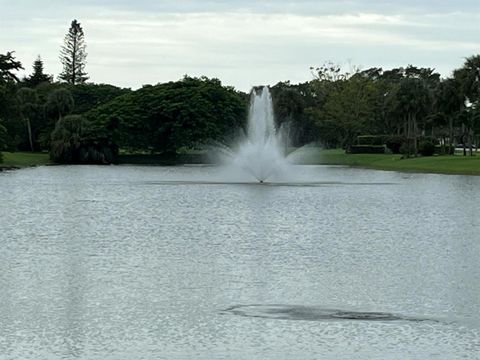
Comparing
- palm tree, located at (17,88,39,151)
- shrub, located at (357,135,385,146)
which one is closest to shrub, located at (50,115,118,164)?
palm tree, located at (17,88,39,151)

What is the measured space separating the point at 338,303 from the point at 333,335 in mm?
2657

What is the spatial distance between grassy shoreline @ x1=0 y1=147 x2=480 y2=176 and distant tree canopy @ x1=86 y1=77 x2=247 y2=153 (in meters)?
2.11

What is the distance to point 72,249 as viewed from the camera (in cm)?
2503

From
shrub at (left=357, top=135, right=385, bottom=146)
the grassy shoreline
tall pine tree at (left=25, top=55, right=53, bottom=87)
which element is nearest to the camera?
the grassy shoreline

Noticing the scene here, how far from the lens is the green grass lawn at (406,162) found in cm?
8531

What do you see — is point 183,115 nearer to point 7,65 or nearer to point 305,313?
point 7,65

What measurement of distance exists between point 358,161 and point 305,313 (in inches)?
3798

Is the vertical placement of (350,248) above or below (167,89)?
below

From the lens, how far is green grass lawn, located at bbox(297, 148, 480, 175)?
3359 inches

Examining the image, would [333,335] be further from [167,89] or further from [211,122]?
[167,89]

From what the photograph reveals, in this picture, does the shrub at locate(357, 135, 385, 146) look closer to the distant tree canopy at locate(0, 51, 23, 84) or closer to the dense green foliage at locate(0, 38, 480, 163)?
the dense green foliage at locate(0, 38, 480, 163)

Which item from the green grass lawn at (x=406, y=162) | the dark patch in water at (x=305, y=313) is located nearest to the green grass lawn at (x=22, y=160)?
the green grass lawn at (x=406, y=162)

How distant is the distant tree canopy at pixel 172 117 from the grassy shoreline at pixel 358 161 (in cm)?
211

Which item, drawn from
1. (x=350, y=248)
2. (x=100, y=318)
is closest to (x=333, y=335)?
(x=100, y=318)
